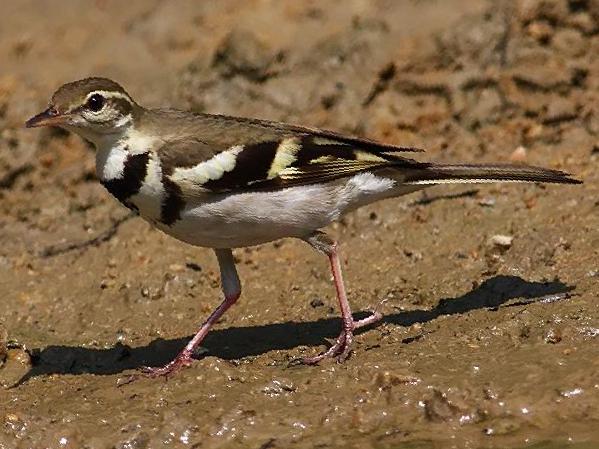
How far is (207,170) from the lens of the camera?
7465 mm

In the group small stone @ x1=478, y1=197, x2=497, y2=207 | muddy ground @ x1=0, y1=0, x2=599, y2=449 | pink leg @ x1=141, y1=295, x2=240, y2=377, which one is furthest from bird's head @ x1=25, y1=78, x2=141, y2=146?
small stone @ x1=478, y1=197, x2=497, y2=207

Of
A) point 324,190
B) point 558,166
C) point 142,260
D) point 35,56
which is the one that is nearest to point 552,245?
point 558,166

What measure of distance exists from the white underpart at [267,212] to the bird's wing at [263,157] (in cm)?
7

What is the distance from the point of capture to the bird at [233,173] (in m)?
7.46

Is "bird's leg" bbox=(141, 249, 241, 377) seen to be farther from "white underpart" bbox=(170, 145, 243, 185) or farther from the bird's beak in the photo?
the bird's beak

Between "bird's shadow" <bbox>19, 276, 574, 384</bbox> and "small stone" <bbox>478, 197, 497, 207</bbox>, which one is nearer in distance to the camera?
"bird's shadow" <bbox>19, 276, 574, 384</bbox>

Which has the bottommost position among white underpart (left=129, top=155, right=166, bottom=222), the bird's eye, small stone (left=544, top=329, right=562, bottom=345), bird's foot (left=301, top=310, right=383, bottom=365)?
small stone (left=544, top=329, right=562, bottom=345)

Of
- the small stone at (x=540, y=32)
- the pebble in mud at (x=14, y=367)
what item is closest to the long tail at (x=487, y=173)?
the small stone at (x=540, y=32)

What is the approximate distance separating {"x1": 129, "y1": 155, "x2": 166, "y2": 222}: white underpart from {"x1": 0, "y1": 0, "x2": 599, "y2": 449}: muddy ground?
104 cm

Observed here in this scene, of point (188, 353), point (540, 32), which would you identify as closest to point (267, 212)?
point (188, 353)

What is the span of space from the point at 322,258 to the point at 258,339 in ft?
3.96

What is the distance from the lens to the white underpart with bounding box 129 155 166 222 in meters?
7.40

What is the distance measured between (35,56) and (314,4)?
2731mm

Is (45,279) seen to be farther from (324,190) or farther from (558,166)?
(558,166)
